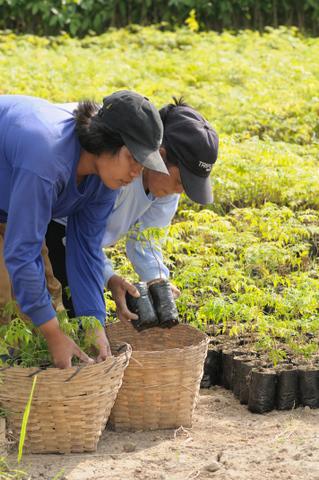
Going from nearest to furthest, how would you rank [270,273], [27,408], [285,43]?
[27,408]
[270,273]
[285,43]

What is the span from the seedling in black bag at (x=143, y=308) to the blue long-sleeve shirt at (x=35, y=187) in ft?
1.86

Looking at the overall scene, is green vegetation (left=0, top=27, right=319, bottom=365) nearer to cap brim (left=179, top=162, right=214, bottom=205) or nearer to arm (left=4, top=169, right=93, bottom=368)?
cap brim (left=179, top=162, right=214, bottom=205)

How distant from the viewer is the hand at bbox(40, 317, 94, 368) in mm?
3730

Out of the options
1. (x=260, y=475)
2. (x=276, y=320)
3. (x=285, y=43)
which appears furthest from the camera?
(x=285, y=43)

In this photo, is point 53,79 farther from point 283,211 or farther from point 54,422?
point 54,422

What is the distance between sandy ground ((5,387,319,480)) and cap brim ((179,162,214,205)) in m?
1.08

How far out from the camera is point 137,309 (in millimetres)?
4445

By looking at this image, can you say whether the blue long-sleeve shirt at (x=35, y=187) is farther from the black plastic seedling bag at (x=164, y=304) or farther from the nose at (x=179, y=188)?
the black plastic seedling bag at (x=164, y=304)

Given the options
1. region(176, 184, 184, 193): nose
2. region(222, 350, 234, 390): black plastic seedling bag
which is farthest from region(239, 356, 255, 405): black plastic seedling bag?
region(176, 184, 184, 193): nose

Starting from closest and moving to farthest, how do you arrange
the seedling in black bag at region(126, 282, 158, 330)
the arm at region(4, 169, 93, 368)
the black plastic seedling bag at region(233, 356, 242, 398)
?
the arm at region(4, 169, 93, 368), the seedling in black bag at region(126, 282, 158, 330), the black plastic seedling bag at region(233, 356, 242, 398)

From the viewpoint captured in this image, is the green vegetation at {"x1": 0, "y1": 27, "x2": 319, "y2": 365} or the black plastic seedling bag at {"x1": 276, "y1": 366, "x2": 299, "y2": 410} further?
the green vegetation at {"x1": 0, "y1": 27, "x2": 319, "y2": 365}

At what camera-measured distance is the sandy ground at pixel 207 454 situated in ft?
12.4

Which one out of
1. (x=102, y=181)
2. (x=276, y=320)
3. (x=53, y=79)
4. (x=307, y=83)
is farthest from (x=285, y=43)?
(x=102, y=181)

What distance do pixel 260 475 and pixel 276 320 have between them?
1.46m
